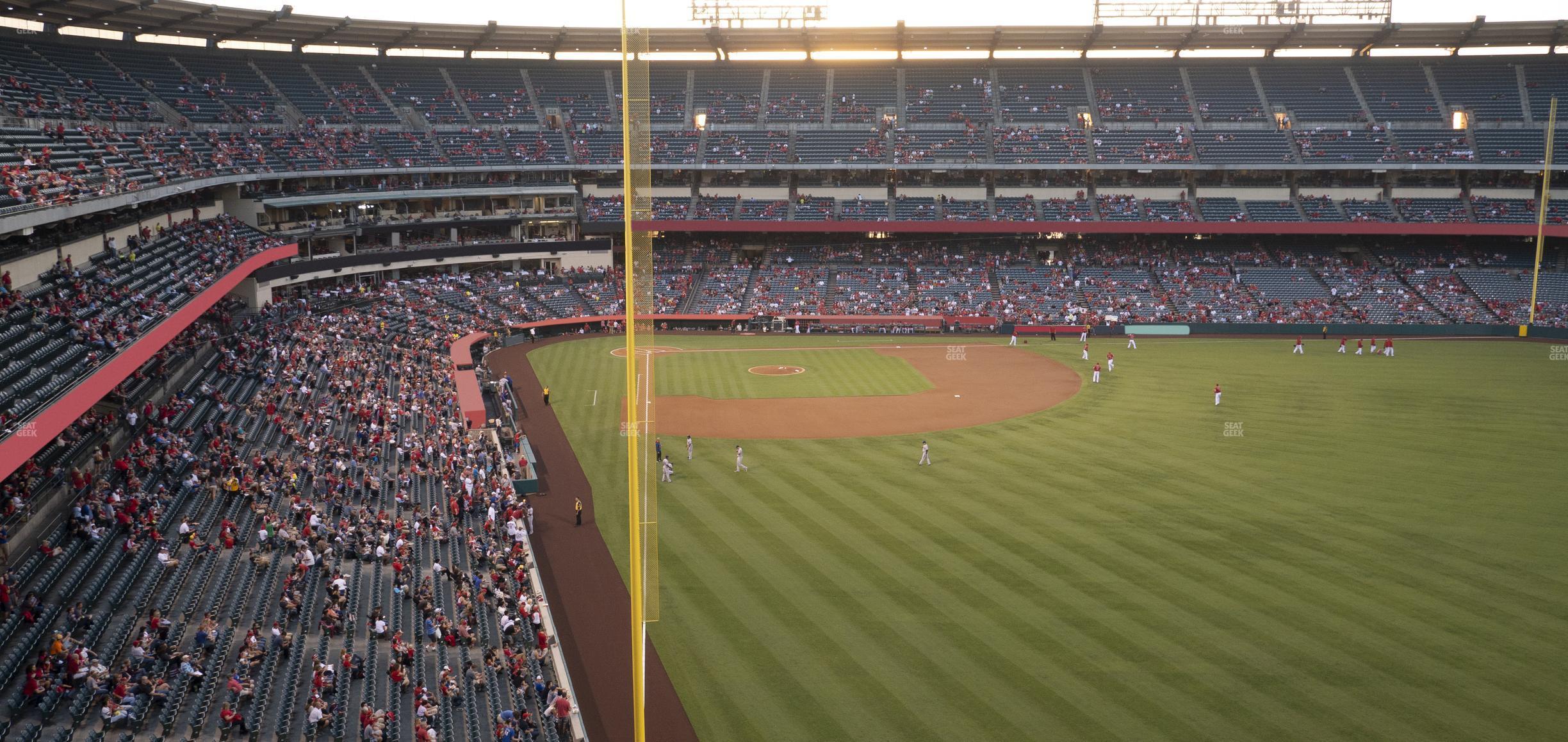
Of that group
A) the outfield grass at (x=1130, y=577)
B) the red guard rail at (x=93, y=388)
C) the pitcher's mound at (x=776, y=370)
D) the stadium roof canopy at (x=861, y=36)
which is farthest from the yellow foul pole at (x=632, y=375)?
the stadium roof canopy at (x=861, y=36)

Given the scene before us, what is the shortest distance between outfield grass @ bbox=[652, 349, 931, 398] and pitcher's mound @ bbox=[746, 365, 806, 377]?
28cm

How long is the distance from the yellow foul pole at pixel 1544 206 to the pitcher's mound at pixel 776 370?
40129mm

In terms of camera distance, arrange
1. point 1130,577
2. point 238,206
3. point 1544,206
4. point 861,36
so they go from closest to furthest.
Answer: point 1130,577, point 238,206, point 1544,206, point 861,36

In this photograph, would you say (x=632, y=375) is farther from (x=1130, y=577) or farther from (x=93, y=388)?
(x=93, y=388)

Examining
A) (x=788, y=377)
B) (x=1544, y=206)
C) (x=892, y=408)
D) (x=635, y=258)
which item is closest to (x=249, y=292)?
(x=788, y=377)

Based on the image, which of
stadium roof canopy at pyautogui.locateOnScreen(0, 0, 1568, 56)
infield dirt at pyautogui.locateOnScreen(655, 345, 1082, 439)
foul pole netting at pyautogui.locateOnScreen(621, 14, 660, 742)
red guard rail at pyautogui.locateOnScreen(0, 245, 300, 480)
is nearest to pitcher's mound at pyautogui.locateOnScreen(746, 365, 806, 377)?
infield dirt at pyautogui.locateOnScreen(655, 345, 1082, 439)

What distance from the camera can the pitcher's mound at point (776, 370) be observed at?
155ft

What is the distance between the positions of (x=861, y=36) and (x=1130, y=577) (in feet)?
189

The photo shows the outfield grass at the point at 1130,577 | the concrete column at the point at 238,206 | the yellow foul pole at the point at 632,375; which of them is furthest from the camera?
the concrete column at the point at 238,206

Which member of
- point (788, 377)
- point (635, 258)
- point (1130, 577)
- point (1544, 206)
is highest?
point (1544, 206)

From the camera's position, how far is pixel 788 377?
46.5 metres

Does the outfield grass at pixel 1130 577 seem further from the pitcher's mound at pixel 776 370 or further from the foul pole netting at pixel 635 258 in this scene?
the pitcher's mound at pixel 776 370

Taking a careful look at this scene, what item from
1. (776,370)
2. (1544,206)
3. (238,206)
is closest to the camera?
(776,370)

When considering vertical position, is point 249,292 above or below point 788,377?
above
